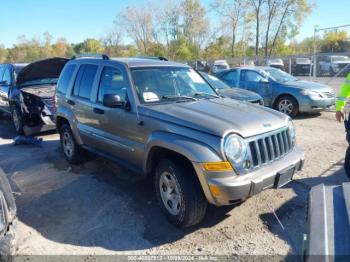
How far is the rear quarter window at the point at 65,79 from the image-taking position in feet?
19.2

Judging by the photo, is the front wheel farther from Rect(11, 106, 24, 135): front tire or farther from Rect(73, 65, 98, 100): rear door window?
Rect(11, 106, 24, 135): front tire

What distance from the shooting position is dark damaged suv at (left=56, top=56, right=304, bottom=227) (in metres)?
3.32

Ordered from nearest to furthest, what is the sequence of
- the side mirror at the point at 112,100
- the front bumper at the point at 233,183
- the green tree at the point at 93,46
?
1. the front bumper at the point at 233,183
2. the side mirror at the point at 112,100
3. the green tree at the point at 93,46

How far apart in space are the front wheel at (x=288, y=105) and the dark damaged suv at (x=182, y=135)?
5.74 m

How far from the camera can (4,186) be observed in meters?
3.41

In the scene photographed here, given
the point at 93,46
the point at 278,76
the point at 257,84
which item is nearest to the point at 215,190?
the point at 257,84

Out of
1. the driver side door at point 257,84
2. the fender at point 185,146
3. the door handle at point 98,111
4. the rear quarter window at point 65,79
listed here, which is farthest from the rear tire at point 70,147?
the driver side door at point 257,84

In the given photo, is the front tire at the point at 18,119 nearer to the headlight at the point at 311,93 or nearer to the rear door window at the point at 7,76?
the rear door window at the point at 7,76

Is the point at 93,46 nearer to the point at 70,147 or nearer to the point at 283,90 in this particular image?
the point at 283,90

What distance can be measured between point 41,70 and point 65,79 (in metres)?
3.89

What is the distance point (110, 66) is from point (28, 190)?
222 cm

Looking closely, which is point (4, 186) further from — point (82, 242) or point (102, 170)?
point (102, 170)

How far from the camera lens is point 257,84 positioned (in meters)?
10.6

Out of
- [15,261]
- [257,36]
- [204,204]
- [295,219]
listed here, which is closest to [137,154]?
[204,204]
